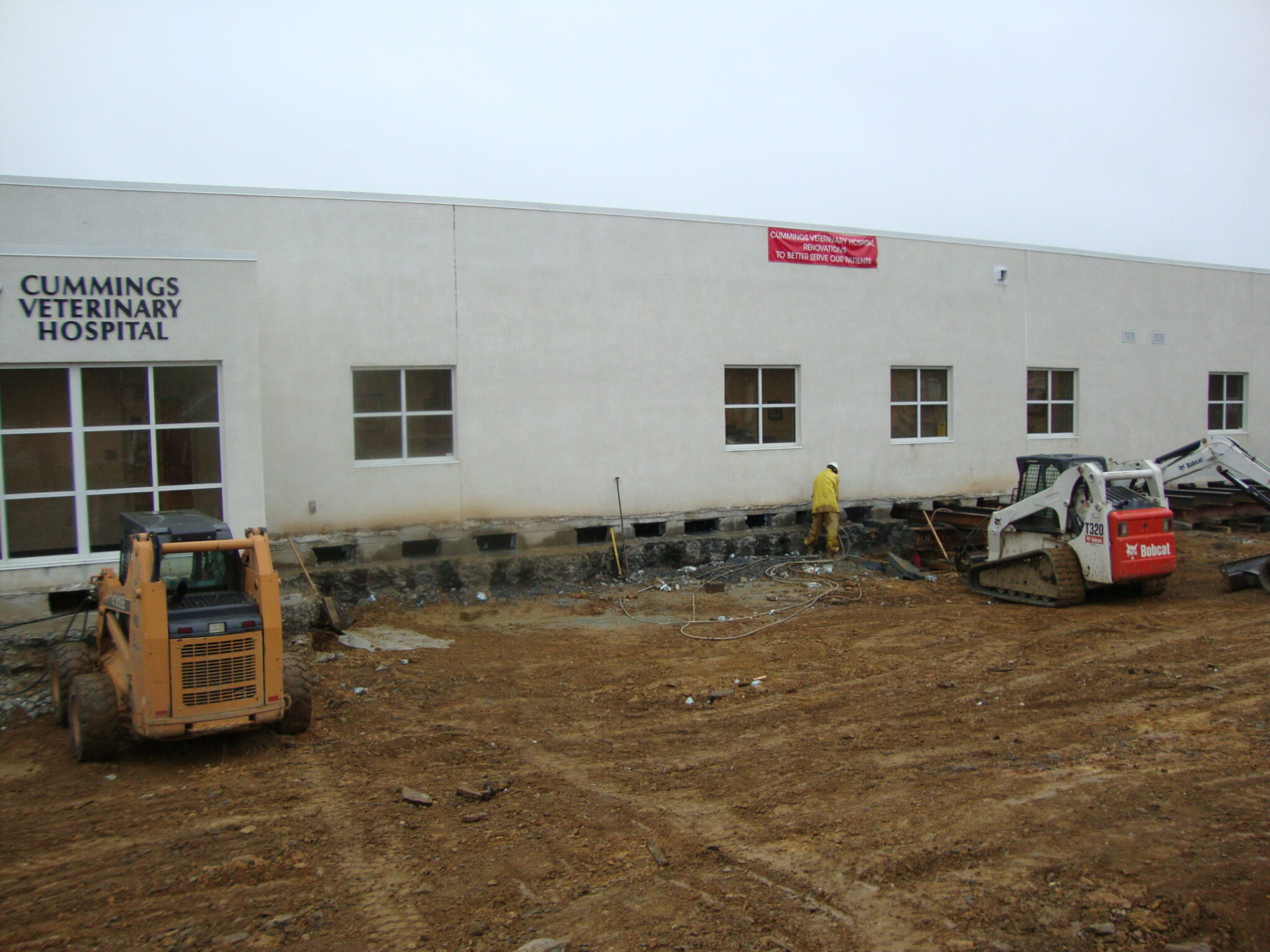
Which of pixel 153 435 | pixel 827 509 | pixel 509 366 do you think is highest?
pixel 509 366

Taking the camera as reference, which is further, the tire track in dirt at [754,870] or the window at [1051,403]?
the window at [1051,403]

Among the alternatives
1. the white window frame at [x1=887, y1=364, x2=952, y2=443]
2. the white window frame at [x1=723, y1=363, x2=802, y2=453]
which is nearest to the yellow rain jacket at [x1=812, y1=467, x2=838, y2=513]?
the white window frame at [x1=723, y1=363, x2=802, y2=453]

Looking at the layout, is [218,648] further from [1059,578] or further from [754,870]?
[1059,578]

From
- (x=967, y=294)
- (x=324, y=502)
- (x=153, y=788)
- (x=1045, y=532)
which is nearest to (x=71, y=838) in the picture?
(x=153, y=788)

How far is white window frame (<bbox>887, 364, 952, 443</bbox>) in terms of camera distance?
693 inches

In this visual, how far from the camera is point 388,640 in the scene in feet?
36.7

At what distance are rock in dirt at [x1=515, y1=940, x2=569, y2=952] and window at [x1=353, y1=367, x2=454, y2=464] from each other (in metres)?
10.1

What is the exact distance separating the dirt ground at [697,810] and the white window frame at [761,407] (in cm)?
627

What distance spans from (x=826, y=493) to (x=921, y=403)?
12.7ft

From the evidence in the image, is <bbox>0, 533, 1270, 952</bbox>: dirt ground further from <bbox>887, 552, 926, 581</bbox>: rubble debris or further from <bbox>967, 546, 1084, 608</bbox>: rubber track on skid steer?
<bbox>887, 552, 926, 581</bbox>: rubble debris

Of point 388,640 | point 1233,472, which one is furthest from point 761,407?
point 388,640

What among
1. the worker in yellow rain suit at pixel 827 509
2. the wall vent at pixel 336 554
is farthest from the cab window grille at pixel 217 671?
the worker in yellow rain suit at pixel 827 509

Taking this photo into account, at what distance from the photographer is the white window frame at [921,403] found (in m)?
17.6

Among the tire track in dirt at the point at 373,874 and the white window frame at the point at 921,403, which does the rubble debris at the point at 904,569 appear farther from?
the tire track in dirt at the point at 373,874
